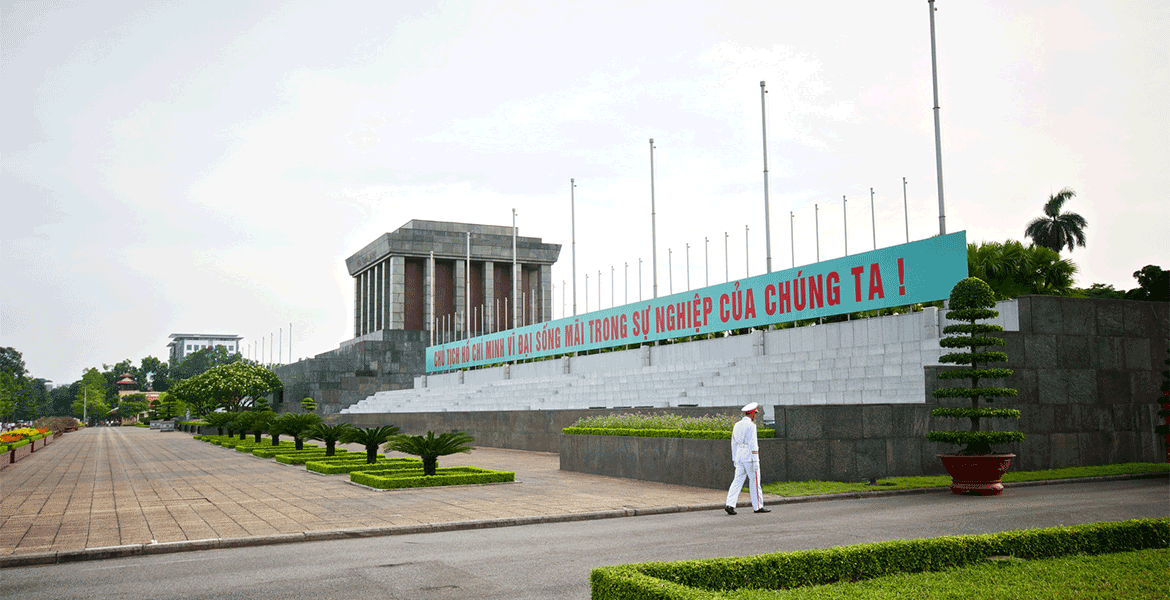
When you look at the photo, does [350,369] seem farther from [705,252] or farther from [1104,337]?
[1104,337]

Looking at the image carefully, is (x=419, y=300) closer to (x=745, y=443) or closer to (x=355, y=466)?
(x=355, y=466)

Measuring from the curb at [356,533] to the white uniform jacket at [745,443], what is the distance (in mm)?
1176

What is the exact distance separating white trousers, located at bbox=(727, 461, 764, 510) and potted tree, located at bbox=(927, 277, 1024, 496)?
4408mm

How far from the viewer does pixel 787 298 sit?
2745 centimetres

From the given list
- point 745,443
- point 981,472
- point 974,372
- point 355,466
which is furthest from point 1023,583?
point 355,466

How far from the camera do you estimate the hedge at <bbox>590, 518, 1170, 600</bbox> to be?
262 inches

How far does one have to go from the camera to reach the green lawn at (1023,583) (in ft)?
22.7

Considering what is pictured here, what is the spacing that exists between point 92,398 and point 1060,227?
18180 cm

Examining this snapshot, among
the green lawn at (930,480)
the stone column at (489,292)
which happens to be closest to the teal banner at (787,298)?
the green lawn at (930,480)

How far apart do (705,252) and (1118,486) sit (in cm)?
3295

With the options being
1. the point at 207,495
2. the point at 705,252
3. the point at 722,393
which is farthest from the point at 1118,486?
the point at 705,252

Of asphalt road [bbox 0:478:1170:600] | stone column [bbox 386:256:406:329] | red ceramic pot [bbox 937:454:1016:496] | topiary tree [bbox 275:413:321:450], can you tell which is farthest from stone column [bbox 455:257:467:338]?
asphalt road [bbox 0:478:1170:600]

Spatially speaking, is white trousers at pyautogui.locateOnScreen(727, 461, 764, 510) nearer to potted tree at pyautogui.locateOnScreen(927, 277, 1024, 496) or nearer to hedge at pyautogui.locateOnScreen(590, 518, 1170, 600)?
potted tree at pyautogui.locateOnScreen(927, 277, 1024, 496)

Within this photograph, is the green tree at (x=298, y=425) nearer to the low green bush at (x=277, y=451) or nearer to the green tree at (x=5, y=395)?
the low green bush at (x=277, y=451)
